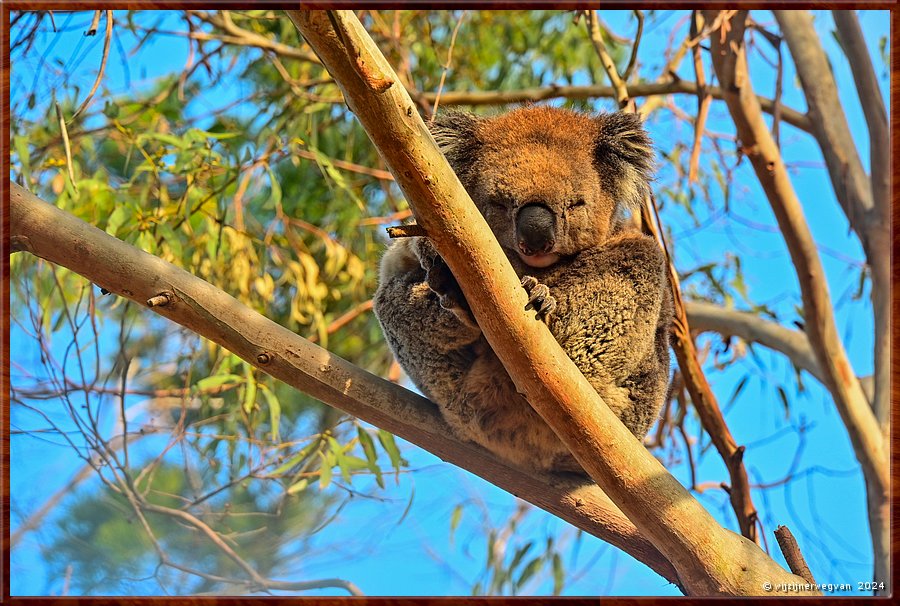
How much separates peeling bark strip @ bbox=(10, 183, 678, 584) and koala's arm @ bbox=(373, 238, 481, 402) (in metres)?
0.10

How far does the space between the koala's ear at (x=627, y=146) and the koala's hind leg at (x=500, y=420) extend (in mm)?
713

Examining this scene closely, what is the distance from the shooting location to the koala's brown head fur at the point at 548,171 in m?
2.37

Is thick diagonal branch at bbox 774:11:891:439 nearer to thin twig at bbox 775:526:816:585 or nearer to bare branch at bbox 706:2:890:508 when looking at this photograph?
bare branch at bbox 706:2:890:508

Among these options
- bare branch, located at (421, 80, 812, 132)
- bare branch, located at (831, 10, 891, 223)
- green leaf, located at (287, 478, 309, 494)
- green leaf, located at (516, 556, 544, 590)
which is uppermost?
bare branch, located at (421, 80, 812, 132)

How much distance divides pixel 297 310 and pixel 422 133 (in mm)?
2654

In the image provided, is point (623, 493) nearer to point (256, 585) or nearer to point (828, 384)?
point (256, 585)

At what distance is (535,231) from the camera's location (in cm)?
229

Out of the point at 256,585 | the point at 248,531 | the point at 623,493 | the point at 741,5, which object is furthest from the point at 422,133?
the point at 248,531

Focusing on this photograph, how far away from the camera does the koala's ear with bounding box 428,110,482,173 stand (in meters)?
2.57

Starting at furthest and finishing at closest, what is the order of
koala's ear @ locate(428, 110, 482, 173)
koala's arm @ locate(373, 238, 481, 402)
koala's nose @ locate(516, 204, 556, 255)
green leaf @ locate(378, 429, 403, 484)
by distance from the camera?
green leaf @ locate(378, 429, 403, 484), koala's ear @ locate(428, 110, 482, 173), koala's arm @ locate(373, 238, 481, 402), koala's nose @ locate(516, 204, 556, 255)

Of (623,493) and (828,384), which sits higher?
(828,384)

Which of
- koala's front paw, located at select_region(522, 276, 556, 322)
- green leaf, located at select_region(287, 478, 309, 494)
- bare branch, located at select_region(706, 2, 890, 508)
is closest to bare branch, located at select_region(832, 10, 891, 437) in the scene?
bare branch, located at select_region(706, 2, 890, 508)

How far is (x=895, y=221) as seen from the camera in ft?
7.12

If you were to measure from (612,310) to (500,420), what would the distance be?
44cm
